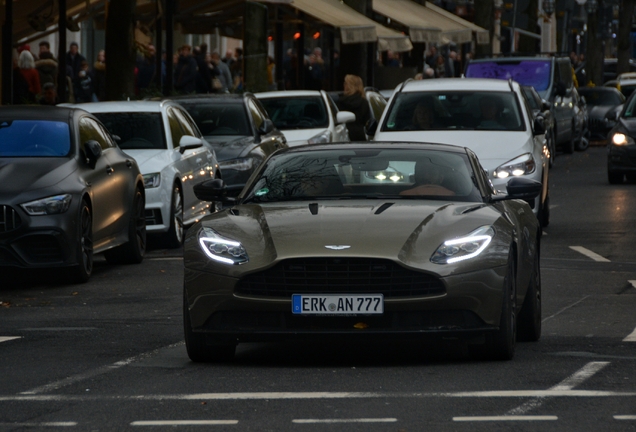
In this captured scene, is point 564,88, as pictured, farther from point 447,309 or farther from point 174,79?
point 447,309

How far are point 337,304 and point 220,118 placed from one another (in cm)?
1294

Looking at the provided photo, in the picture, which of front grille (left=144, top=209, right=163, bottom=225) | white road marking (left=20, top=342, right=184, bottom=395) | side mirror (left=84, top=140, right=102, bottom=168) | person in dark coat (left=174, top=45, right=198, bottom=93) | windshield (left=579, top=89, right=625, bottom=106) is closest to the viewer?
white road marking (left=20, top=342, right=184, bottom=395)

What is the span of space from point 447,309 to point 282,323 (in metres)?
0.87

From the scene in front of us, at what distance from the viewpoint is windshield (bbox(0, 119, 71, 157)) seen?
13984 millimetres

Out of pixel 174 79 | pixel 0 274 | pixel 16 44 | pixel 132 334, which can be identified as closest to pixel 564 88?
pixel 174 79

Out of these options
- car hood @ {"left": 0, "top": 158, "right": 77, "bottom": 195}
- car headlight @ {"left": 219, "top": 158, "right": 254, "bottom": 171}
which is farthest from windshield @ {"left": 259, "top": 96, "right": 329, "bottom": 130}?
car hood @ {"left": 0, "top": 158, "right": 77, "bottom": 195}

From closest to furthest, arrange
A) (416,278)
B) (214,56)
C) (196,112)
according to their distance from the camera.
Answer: (416,278) → (196,112) → (214,56)

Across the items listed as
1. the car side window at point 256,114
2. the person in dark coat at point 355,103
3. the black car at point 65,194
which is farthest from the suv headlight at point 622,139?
the black car at point 65,194

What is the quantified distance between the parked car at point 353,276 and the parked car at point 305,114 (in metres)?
15.3

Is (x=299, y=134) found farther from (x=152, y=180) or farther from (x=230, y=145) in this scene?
(x=152, y=180)

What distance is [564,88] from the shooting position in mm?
34719

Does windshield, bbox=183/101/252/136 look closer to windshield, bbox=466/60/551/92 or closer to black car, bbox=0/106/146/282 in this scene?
black car, bbox=0/106/146/282

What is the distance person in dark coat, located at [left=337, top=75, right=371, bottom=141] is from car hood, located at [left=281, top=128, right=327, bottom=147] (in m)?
2.76

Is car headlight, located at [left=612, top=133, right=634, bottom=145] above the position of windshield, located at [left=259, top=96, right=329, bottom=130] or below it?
below
